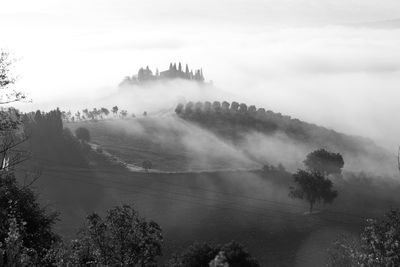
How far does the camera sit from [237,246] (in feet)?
258

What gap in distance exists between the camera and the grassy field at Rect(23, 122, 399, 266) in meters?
114

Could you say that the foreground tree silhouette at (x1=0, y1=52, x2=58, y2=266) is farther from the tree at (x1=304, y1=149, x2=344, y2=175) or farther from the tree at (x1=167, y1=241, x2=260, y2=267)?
the tree at (x1=304, y1=149, x2=344, y2=175)

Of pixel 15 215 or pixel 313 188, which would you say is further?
pixel 313 188

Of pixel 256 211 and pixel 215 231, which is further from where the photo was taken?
pixel 256 211

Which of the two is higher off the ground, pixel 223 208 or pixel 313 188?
pixel 313 188

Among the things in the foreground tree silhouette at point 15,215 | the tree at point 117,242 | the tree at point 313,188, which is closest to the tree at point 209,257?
the foreground tree silhouette at point 15,215

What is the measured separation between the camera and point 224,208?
15312 centimetres

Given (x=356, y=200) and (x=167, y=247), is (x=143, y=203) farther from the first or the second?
(x=356, y=200)

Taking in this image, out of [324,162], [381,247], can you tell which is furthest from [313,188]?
[381,247]

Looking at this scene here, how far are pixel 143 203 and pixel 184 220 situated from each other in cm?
2578

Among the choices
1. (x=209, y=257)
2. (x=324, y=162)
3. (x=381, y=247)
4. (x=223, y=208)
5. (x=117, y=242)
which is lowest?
(x=223, y=208)

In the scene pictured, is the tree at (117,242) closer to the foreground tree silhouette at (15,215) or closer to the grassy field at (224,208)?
the foreground tree silhouette at (15,215)

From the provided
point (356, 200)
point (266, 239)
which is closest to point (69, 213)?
point (266, 239)

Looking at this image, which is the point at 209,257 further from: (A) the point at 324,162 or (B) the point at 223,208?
(A) the point at 324,162
